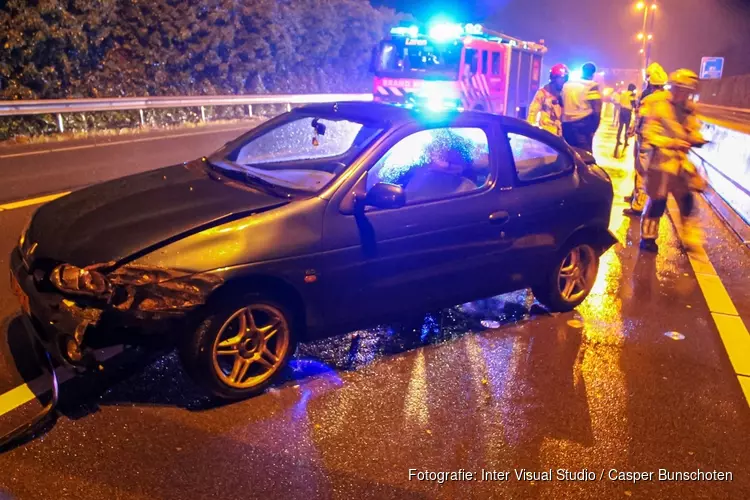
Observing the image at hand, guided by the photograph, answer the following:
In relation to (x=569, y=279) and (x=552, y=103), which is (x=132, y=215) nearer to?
(x=569, y=279)

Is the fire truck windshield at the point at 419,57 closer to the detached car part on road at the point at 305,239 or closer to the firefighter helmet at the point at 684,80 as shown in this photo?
the firefighter helmet at the point at 684,80

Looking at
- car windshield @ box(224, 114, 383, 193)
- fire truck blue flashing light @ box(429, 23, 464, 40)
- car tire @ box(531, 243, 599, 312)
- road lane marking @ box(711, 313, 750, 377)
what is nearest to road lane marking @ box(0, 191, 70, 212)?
car windshield @ box(224, 114, 383, 193)

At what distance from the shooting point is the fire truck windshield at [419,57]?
17.0 m

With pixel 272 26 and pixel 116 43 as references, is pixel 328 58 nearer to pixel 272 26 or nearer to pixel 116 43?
pixel 272 26

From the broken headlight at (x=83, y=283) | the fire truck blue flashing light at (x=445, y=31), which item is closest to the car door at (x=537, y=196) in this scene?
the broken headlight at (x=83, y=283)

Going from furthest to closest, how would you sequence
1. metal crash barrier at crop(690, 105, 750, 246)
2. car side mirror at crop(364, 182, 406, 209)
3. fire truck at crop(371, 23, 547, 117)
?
1. fire truck at crop(371, 23, 547, 117)
2. metal crash barrier at crop(690, 105, 750, 246)
3. car side mirror at crop(364, 182, 406, 209)

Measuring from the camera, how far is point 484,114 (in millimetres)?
4715

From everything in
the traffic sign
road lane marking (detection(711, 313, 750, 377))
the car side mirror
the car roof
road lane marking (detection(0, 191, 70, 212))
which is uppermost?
the traffic sign

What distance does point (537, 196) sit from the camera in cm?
475

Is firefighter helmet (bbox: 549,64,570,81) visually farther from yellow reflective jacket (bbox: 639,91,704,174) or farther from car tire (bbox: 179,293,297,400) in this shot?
car tire (bbox: 179,293,297,400)

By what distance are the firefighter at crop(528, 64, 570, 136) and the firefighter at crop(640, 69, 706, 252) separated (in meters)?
2.23

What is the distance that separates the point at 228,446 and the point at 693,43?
9560 cm

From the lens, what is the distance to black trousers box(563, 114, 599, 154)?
939 centimetres

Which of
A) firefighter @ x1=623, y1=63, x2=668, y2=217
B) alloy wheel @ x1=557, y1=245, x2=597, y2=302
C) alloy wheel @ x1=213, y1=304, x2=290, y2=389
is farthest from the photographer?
firefighter @ x1=623, y1=63, x2=668, y2=217
